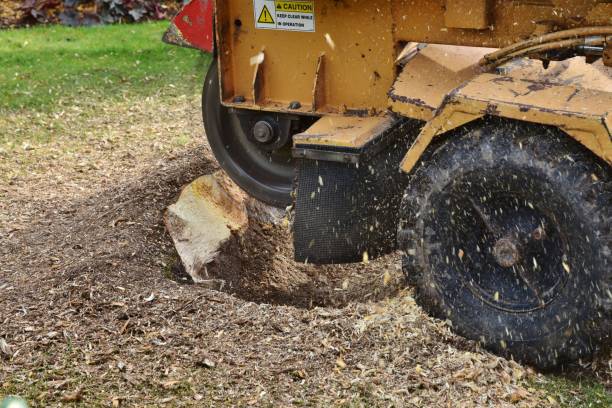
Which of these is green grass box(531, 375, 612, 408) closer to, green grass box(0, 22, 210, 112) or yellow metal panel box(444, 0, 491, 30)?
yellow metal panel box(444, 0, 491, 30)

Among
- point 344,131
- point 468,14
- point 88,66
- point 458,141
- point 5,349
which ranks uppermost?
point 468,14

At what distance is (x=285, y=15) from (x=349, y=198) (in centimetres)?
100

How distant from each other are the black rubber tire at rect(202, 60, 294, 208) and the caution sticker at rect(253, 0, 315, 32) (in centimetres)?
60

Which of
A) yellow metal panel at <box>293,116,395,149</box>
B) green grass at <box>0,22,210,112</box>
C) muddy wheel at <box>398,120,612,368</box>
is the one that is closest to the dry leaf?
yellow metal panel at <box>293,116,395,149</box>

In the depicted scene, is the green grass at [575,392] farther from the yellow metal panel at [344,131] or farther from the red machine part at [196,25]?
the red machine part at [196,25]

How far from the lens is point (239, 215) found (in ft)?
17.9

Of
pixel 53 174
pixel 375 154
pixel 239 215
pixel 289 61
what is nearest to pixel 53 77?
pixel 53 174

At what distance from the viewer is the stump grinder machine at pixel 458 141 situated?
358cm

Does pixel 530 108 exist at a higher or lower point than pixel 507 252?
higher

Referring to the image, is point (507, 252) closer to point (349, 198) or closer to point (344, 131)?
point (349, 198)

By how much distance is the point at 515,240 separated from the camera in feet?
12.4

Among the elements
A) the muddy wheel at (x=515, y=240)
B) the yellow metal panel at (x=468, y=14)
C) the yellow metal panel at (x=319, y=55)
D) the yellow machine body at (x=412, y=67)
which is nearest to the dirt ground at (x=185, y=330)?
the muddy wheel at (x=515, y=240)

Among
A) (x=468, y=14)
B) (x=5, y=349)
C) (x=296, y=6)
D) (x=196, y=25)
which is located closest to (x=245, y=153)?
(x=196, y=25)

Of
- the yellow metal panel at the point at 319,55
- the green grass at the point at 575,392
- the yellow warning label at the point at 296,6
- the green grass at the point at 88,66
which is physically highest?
the yellow warning label at the point at 296,6
